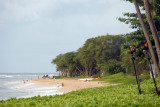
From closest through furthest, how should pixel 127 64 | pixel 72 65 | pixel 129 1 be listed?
pixel 129 1, pixel 127 64, pixel 72 65

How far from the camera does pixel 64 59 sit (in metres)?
73.9

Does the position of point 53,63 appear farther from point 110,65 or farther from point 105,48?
point 110,65

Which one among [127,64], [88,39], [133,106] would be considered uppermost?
[88,39]

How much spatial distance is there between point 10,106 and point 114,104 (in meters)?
4.34

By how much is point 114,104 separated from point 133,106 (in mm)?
694

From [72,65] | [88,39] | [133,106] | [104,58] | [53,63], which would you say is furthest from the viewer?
[53,63]

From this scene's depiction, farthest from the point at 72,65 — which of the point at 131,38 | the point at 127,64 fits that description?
the point at 131,38

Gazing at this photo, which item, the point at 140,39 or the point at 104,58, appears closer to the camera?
the point at 140,39

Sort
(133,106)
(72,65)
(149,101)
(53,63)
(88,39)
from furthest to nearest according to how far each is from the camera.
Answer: (53,63), (72,65), (88,39), (149,101), (133,106)

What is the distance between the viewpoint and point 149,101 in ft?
25.4

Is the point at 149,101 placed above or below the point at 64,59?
below

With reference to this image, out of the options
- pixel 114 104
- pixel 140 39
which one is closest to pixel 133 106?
pixel 114 104

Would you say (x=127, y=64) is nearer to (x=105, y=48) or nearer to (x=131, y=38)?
(x=105, y=48)

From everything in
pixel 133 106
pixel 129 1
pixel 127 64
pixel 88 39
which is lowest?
pixel 133 106
